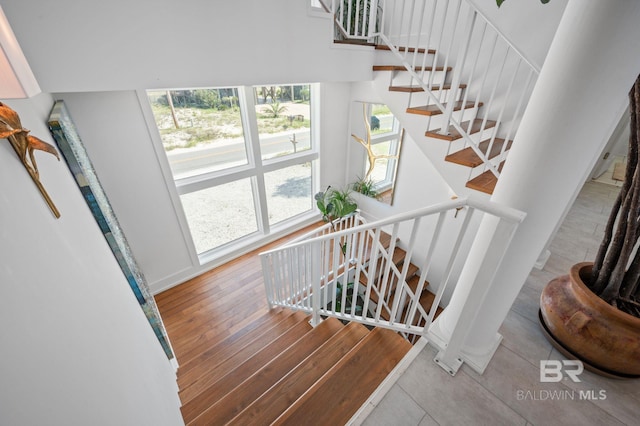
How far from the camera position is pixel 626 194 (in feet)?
3.54

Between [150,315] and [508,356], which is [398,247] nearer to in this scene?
[508,356]

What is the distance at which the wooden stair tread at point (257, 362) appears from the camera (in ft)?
5.67

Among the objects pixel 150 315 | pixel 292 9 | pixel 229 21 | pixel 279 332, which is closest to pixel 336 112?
pixel 292 9

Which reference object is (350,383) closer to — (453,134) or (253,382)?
(253,382)

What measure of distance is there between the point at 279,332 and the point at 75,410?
6.80 ft

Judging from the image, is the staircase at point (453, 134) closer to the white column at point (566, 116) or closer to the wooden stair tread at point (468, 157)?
the wooden stair tread at point (468, 157)

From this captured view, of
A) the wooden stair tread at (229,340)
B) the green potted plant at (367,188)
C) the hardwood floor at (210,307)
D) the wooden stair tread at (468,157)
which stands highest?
the wooden stair tread at (468,157)

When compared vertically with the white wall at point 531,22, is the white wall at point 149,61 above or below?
below

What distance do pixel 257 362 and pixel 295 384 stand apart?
0.66 metres

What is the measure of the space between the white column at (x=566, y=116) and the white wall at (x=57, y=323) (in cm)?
138

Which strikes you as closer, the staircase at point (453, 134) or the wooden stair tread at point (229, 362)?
the staircase at point (453, 134)

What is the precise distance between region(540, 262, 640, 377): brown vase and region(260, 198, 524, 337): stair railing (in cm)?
57

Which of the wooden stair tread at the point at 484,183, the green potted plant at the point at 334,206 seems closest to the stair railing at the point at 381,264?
the wooden stair tread at the point at 484,183

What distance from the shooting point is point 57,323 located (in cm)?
60
